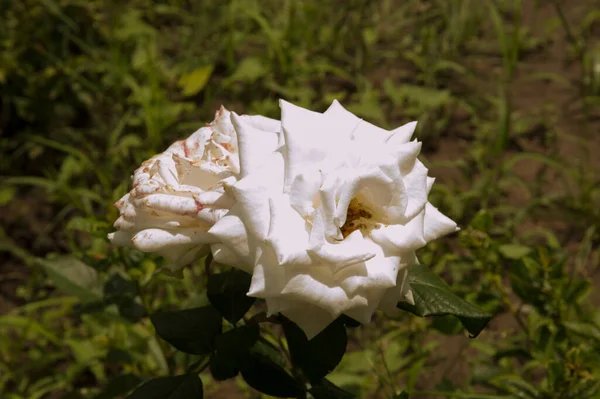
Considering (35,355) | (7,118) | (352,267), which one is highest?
(352,267)

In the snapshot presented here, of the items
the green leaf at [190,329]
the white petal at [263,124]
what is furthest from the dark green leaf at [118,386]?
the white petal at [263,124]

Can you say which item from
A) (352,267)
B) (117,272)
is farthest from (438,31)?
(352,267)

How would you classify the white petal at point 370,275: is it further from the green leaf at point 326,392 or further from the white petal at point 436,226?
the green leaf at point 326,392

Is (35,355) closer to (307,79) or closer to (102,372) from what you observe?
(102,372)

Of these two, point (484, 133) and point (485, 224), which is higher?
point (485, 224)

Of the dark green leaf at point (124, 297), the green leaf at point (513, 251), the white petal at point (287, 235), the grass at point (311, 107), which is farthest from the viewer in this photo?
the grass at point (311, 107)

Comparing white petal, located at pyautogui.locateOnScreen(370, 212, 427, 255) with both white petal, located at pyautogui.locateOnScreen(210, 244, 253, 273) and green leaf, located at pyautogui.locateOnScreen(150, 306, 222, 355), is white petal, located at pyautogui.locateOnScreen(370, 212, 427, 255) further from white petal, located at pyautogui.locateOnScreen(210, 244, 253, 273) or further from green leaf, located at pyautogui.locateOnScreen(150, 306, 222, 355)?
green leaf, located at pyautogui.locateOnScreen(150, 306, 222, 355)
